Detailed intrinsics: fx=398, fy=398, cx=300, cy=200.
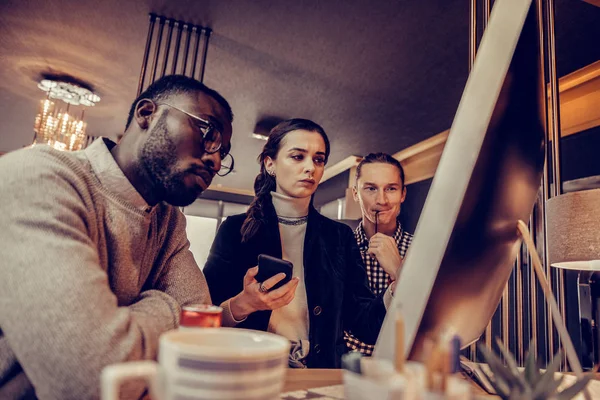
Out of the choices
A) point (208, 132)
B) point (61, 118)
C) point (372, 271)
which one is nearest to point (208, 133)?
point (208, 132)

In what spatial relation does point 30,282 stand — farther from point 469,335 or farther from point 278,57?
point 278,57

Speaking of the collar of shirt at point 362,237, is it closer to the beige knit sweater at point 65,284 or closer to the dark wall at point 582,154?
the beige knit sweater at point 65,284

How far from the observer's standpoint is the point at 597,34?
3.01 meters

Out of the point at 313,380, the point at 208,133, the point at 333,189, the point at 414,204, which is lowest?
the point at 313,380

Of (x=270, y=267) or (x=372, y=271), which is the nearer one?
(x=270, y=267)

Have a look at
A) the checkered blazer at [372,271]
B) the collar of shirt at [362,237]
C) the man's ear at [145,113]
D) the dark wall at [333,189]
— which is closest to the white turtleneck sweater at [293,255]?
the checkered blazer at [372,271]

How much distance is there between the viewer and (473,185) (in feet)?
1.40

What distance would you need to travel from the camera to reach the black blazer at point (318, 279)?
1.45m

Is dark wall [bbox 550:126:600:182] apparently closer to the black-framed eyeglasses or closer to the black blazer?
the black blazer

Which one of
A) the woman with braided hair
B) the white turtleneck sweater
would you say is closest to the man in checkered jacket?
the woman with braided hair

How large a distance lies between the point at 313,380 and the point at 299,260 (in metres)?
0.92

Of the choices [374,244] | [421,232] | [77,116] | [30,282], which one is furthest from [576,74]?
[77,116]

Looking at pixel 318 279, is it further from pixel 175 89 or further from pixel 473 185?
pixel 473 185

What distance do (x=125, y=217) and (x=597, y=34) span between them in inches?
143
